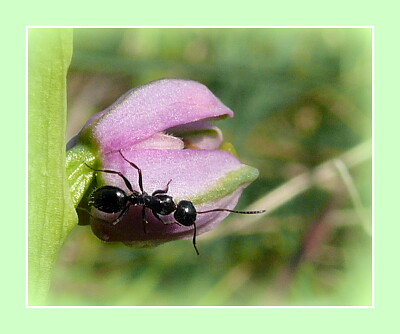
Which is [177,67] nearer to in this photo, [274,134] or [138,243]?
[274,134]

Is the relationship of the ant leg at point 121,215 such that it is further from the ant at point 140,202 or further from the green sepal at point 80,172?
the green sepal at point 80,172

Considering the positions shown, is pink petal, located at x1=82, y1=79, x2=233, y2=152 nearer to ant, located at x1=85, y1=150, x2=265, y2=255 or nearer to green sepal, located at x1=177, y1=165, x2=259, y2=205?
ant, located at x1=85, y1=150, x2=265, y2=255

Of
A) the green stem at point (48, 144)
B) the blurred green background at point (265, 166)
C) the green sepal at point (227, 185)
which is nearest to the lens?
the green stem at point (48, 144)

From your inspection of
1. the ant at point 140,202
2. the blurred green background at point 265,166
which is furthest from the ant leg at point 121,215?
the blurred green background at point 265,166

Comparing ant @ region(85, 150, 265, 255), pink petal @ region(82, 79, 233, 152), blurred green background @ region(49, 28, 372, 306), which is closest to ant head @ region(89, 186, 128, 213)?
ant @ region(85, 150, 265, 255)

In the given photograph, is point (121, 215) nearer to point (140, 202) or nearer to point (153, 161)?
point (140, 202)

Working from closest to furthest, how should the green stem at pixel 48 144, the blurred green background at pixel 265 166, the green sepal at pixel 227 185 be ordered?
the green stem at pixel 48 144 < the green sepal at pixel 227 185 < the blurred green background at pixel 265 166

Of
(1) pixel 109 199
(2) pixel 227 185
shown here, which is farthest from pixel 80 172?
(2) pixel 227 185

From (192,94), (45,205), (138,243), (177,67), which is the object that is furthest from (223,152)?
(177,67)
